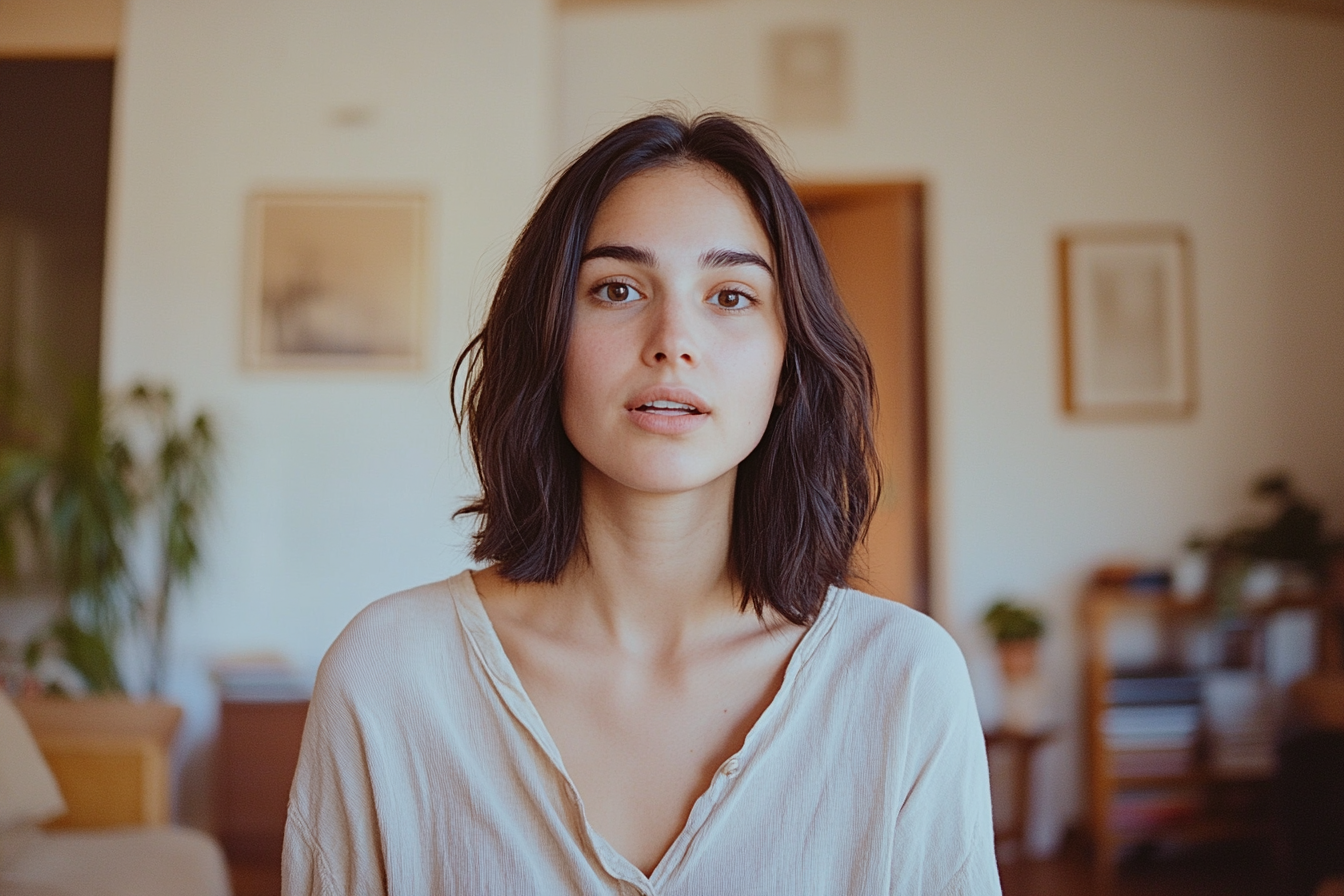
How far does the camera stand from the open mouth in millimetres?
971

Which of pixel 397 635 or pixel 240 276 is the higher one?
pixel 240 276

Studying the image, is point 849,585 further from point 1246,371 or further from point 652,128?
point 1246,371

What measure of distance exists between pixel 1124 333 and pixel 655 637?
3394 mm

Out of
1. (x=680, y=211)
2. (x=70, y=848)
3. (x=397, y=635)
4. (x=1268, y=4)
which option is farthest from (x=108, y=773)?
(x=1268, y=4)

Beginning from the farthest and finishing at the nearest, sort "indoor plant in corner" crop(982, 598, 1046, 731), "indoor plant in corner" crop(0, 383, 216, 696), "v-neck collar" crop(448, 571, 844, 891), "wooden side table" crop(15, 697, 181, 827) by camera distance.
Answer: "indoor plant in corner" crop(982, 598, 1046, 731)
"indoor plant in corner" crop(0, 383, 216, 696)
"wooden side table" crop(15, 697, 181, 827)
"v-neck collar" crop(448, 571, 844, 891)

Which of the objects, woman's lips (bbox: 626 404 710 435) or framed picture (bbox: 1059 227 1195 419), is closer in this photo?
woman's lips (bbox: 626 404 710 435)

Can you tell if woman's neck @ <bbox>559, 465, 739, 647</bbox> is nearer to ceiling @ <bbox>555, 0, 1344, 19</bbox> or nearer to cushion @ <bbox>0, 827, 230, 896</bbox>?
cushion @ <bbox>0, 827, 230, 896</bbox>

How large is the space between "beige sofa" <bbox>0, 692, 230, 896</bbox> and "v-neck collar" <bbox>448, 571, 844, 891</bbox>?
123 centimetres

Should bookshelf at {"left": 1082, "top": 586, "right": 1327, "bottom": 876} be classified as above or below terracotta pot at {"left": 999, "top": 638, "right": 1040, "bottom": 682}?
below

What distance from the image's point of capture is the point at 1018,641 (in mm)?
3586

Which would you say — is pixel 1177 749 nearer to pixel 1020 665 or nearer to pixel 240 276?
pixel 1020 665

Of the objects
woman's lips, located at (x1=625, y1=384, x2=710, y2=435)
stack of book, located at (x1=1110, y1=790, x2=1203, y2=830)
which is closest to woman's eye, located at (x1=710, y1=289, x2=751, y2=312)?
woman's lips, located at (x1=625, y1=384, x2=710, y2=435)

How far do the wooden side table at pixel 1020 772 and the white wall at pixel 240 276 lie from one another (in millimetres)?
2064

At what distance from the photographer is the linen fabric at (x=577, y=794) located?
98cm
